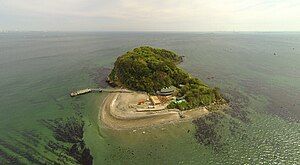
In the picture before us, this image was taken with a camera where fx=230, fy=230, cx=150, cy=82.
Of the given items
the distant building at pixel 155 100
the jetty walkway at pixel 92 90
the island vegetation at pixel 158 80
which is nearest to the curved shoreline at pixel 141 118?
the island vegetation at pixel 158 80

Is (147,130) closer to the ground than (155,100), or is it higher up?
closer to the ground

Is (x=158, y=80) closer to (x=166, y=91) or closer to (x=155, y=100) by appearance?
(x=166, y=91)

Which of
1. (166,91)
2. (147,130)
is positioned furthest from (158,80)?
(147,130)

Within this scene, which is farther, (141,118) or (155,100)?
(155,100)

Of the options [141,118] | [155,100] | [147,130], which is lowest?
[147,130]

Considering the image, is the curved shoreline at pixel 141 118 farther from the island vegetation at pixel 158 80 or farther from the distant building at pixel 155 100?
the distant building at pixel 155 100

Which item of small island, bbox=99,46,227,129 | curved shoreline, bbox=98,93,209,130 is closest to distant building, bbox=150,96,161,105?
small island, bbox=99,46,227,129

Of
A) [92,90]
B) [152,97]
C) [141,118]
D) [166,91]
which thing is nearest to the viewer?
[141,118]

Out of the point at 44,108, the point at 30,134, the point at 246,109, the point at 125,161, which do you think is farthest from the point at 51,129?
the point at 246,109
